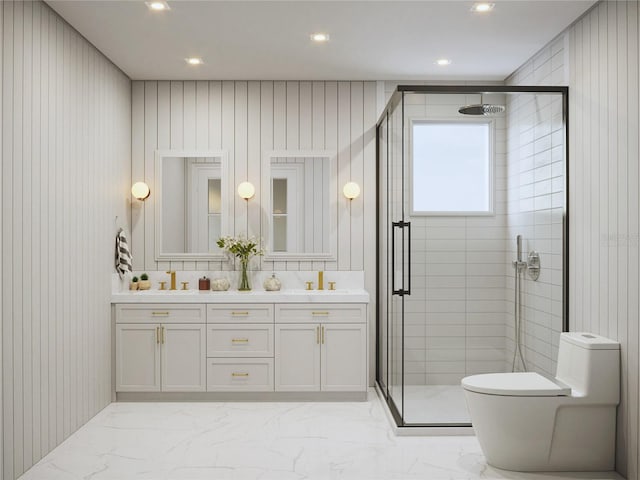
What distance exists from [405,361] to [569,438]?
3.61ft

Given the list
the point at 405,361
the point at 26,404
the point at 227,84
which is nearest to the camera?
the point at 26,404

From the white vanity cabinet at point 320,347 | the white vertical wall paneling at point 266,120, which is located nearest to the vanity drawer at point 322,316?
the white vanity cabinet at point 320,347

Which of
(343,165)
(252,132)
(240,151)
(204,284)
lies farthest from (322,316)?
(252,132)

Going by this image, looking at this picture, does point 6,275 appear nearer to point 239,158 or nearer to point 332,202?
point 239,158

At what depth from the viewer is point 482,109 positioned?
A: 3543mm

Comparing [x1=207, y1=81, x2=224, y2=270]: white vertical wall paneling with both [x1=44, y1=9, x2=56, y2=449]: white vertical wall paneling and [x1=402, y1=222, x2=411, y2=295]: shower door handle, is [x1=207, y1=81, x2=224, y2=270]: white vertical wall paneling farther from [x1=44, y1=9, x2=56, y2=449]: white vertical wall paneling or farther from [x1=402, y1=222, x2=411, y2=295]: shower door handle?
[x1=402, y1=222, x2=411, y2=295]: shower door handle

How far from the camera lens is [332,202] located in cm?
491

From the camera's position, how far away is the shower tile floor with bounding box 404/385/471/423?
3697mm

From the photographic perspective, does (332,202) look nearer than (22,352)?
No

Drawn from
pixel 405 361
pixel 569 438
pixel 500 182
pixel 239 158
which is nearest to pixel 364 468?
pixel 405 361

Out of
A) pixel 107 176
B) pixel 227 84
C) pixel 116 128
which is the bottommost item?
pixel 107 176

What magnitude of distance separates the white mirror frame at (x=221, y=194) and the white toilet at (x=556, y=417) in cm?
260

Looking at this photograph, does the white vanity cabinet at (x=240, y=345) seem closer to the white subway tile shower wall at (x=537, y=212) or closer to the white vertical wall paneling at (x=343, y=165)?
the white vertical wall paneling at (x=343, y=165)

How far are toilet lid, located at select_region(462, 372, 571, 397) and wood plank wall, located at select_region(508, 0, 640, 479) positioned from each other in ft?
1.25
